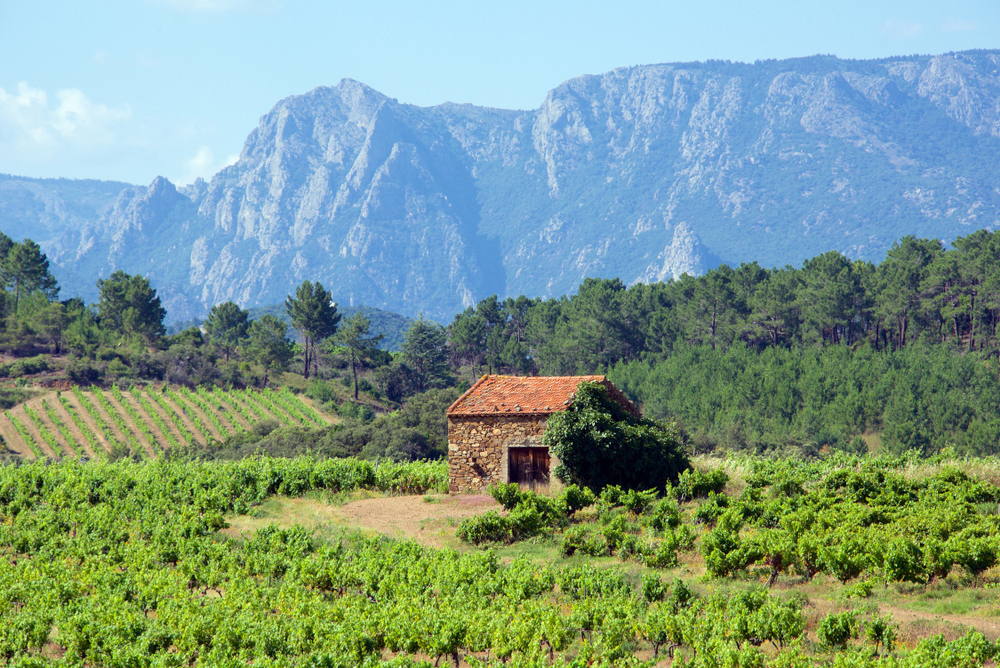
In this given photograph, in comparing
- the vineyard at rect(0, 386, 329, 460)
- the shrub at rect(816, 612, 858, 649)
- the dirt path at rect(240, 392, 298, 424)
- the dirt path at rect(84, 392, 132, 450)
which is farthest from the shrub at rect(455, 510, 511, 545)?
the dirt path at rect(240, 392, 298, 424)

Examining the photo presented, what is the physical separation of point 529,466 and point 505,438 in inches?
43.6

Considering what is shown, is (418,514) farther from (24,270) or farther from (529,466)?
(24,270)

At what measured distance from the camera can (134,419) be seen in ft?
183

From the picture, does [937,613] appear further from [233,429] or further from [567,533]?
[233,429]

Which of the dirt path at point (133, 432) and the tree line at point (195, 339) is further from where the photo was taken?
the tree line at point (195, 339)

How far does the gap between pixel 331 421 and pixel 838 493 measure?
50.2m

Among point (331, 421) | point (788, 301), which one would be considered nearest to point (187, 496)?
point (331, 421)

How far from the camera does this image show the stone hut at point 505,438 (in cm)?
2528

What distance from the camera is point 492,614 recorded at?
41.9ft

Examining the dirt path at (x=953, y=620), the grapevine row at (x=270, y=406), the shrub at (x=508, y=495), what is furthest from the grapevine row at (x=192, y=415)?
the dirt path at (x=953, y=620)

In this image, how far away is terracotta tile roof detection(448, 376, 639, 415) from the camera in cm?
2555

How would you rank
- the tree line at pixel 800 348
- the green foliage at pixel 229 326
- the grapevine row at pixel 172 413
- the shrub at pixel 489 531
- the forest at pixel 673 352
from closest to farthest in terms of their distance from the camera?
the shrub at pixel 489 531 < the forest at pixel 673 352 < the tree line at pixel 800 348 < the grapevine row at pixel 172 413 < the green foliage at pixel 229 326

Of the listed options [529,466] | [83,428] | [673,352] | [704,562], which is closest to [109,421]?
[83,428]

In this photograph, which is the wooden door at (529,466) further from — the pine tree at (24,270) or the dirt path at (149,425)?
the pine tree at (24,270)
